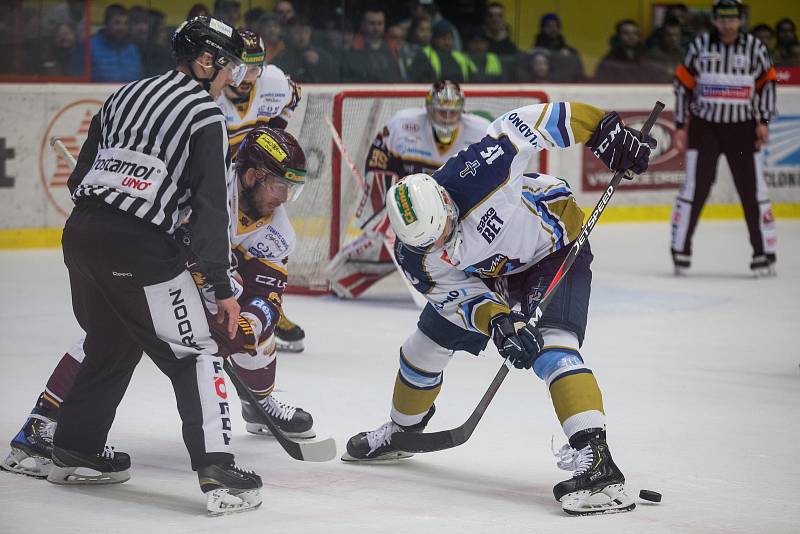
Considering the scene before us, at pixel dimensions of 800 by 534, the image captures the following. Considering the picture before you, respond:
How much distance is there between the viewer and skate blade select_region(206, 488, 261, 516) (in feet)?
11.1

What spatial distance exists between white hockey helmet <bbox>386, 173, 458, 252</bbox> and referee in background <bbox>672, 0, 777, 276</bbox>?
4.68m

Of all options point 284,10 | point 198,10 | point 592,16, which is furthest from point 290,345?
point 592,16

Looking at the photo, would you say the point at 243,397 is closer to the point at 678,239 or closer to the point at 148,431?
the point at 148,431

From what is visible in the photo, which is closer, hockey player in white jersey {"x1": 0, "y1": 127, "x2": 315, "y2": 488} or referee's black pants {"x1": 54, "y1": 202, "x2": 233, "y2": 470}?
referee's black pants {"x1": 54, "y1": 202, "x2": 233, "y2": 470}

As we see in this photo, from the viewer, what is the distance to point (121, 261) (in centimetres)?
339

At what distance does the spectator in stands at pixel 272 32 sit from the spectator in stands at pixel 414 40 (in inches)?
37.3

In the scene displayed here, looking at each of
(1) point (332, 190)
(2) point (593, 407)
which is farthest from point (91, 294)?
(1) point (332, 190)

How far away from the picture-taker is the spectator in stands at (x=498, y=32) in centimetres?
1034

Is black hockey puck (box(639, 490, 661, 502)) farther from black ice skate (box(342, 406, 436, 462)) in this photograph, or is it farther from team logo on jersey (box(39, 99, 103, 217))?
team logo on jersey (box(39, 99, 103, 217))

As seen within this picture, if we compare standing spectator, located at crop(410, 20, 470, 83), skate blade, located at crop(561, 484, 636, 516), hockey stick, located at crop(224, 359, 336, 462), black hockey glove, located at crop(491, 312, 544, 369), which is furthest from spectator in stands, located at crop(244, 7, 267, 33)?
skate blade, located at crop(561, 484, 636, 516)

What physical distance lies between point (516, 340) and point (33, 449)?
133cm

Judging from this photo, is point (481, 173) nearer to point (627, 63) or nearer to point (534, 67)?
point (534, 67)

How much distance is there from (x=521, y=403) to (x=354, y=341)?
1.33 meters

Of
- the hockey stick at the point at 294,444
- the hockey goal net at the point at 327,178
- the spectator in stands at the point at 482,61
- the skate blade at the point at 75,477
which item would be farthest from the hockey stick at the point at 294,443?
the spectator in stands at the point at 482,61
